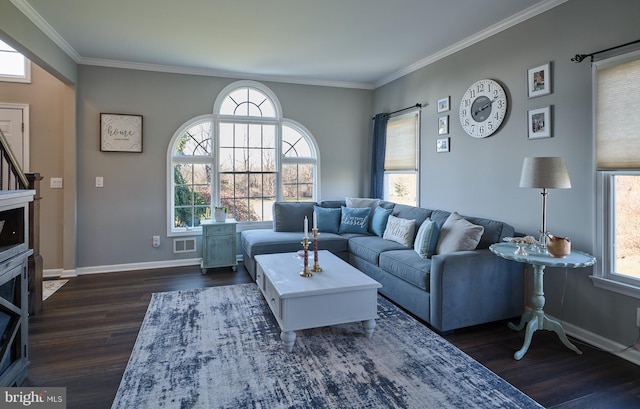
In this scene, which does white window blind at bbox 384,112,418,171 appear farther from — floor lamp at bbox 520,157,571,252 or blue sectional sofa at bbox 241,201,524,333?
floor lamp at bbox 520,157,571,252

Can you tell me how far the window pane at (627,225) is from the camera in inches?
98.3

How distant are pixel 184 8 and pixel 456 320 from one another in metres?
3.46

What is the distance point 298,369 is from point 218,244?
2.69m

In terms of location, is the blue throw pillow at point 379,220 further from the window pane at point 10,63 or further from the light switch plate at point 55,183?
the window pane at point 10,63

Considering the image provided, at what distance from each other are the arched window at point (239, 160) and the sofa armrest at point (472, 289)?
3076 mm

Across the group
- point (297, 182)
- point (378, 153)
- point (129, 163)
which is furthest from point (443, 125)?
point (129, 163)

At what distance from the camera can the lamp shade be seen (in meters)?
2.53

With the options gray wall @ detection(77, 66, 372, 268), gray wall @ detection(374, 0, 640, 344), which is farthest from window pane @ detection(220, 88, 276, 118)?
gray wall @ detection(374, 0, 640, 344)

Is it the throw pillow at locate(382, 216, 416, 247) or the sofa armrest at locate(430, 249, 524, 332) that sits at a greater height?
the throw pillow at locate(382, 216, 416, 247)

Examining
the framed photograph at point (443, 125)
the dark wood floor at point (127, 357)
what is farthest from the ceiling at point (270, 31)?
the dark wood floor at point (127, 357)

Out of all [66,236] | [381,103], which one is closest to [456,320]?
[381,103]

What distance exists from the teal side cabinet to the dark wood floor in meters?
1.08

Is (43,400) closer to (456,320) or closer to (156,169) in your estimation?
(456,320)

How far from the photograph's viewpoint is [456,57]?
157 inches
